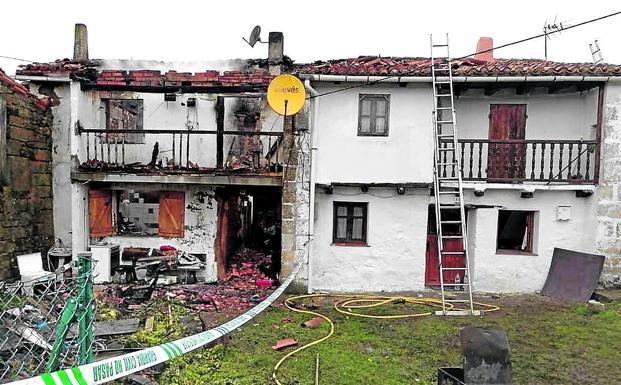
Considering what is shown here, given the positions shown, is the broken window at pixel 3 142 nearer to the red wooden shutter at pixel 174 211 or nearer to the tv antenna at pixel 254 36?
the red wooden shutter at pixel 174 211

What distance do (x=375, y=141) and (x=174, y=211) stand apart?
5912mm

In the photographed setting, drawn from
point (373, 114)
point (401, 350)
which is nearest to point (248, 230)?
point (373, 114)

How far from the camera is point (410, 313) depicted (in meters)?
9.69

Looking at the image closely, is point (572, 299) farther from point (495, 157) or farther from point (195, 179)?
point (195, 179)

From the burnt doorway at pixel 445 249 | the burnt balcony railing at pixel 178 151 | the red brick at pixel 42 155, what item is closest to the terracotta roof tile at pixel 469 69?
the burnt balcony railing at pixel 178 151

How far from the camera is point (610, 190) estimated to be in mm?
11180

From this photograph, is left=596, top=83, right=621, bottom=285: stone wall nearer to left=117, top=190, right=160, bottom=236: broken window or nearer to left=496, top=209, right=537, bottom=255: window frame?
left=496, top=209, right=537, bottom=255: window frame

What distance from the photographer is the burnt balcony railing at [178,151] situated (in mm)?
11602

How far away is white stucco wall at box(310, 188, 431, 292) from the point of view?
37.9ft

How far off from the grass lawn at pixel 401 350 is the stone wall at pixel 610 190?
6.10 feet

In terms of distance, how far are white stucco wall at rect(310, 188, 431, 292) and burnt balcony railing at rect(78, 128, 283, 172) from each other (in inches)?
82.2

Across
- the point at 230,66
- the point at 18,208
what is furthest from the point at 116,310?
the point at 230,66

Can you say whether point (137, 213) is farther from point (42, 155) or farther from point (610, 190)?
point (610, 190)

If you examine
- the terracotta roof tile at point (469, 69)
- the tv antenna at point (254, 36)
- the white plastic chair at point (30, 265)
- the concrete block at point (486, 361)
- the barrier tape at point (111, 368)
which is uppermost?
the tv antenna at point (254, 36)
